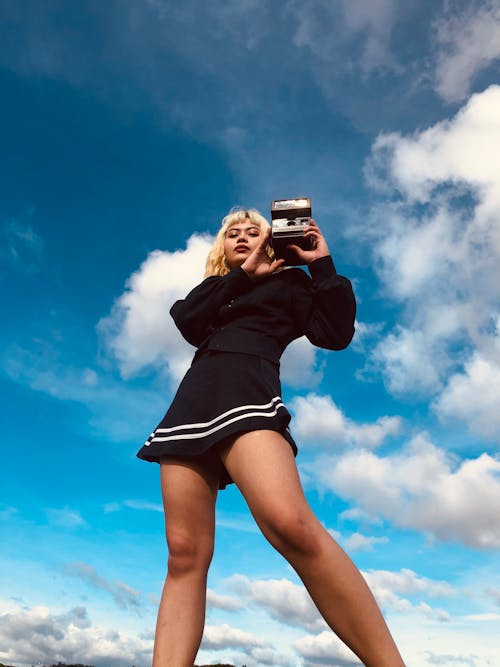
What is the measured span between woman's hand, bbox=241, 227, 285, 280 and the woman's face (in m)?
0.24

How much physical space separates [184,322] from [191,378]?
410mm

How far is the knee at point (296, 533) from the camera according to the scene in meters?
2.80

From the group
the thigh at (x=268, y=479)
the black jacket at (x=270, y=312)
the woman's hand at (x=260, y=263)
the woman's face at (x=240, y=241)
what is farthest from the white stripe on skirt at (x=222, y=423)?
the woman's face at (x=240, y=241)

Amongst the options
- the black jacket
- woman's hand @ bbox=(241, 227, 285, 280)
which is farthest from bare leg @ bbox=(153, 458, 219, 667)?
woman's hand @ bbox=(241, 227, 285, 280)

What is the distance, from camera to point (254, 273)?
3.83 metres

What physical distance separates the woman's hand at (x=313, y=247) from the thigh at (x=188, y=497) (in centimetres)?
137

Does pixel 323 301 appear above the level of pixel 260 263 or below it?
below

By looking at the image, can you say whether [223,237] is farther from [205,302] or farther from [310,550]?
[310,550]

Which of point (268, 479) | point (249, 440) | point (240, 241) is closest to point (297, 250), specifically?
point (240, 241)

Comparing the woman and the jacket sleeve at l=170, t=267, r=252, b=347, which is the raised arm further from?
the jacket sleeve at l=170, t=267, r=252, b=347

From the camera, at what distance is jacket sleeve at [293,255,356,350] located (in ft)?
11.9

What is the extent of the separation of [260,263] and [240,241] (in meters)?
0.41

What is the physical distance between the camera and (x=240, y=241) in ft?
13.9

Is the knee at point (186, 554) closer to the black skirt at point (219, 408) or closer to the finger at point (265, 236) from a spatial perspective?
the black skirt at point (219, 408)
